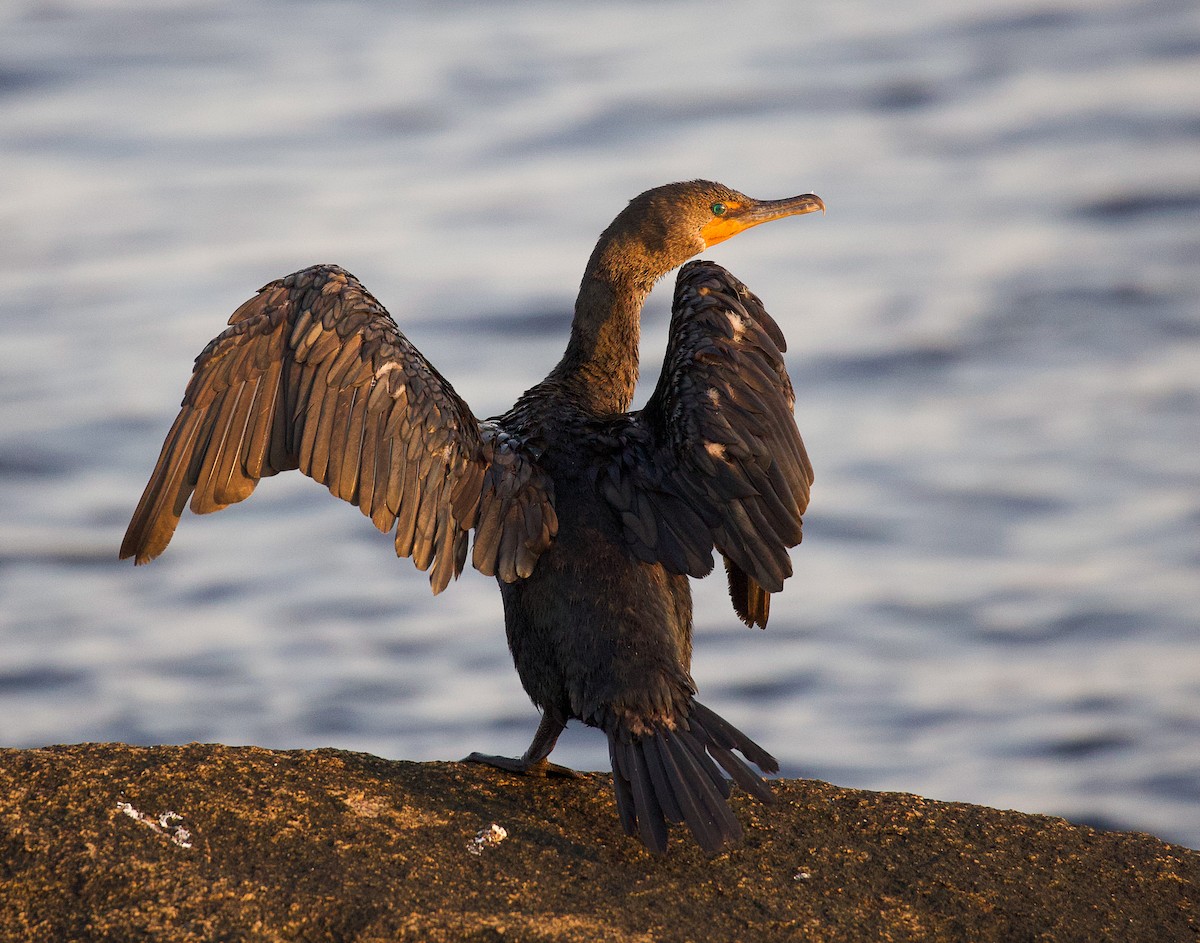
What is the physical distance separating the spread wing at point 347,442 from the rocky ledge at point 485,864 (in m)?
0.75

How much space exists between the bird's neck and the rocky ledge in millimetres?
1703

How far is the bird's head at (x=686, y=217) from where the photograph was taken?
629 cm

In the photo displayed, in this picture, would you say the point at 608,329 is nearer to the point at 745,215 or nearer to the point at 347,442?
the point at 745,215

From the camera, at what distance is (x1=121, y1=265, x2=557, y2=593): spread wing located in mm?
4898

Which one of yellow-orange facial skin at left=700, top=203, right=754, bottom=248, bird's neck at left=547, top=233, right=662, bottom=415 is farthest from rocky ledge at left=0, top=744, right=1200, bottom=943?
yellow-orange facial skin at left=700, top=203, right=754, bottom=248

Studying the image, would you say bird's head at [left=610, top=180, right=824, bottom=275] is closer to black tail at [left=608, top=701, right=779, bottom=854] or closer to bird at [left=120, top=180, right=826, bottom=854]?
bird at [left=120, top=180, right=826, bottom=854]

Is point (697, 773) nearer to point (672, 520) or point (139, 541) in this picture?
point (672, 520)

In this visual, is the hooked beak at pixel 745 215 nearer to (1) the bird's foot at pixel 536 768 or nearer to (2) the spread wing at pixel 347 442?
(2) the spread wing at pixel 347 442

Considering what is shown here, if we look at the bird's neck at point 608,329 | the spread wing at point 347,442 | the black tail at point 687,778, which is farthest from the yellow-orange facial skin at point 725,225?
the black tail at point 687,778

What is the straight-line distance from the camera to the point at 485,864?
4.04m

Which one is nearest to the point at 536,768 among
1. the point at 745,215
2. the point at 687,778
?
the point at 687,778

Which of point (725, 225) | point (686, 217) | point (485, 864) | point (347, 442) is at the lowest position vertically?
point (485, 864)

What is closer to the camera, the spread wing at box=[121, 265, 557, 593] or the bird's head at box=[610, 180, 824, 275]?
the spread wing at box=[121, 265, 557, 593]

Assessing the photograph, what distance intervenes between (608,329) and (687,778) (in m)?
2.30
